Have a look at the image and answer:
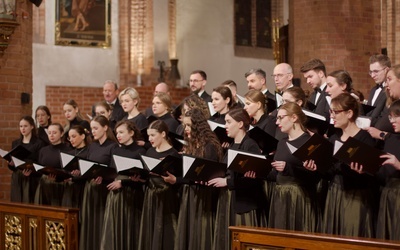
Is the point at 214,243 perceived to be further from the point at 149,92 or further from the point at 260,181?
the point at 149,92

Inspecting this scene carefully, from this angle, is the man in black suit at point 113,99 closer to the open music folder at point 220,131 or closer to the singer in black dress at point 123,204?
the singer in black dress at point 123,204

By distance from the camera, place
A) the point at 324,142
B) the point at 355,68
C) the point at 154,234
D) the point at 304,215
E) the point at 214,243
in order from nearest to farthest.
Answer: the point at 324,142 → the point at 304,215 → the point at 214,243 → the point at 154,234 → the point at 355,68

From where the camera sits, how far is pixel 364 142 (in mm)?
5512

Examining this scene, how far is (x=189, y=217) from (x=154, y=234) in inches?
16.8

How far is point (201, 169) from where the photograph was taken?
242 inches

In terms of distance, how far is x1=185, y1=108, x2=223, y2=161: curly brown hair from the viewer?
21.2 ft

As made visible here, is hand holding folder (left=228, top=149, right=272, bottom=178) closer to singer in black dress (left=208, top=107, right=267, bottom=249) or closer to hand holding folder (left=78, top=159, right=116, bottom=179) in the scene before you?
singer in black dress (left=208, top=107, right=267, bottom=249)

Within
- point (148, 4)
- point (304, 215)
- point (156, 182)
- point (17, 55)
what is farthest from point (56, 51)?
point (304, 215)

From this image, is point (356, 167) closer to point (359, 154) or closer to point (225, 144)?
point (359, 154)

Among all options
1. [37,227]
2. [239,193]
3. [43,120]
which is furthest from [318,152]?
[43,120]

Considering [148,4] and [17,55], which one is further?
[148,4]

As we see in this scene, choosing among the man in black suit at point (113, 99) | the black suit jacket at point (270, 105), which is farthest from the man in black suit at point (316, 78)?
the man in black suit at point (113, 99)

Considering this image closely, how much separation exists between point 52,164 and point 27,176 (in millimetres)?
584

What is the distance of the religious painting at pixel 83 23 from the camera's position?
15.8 m
